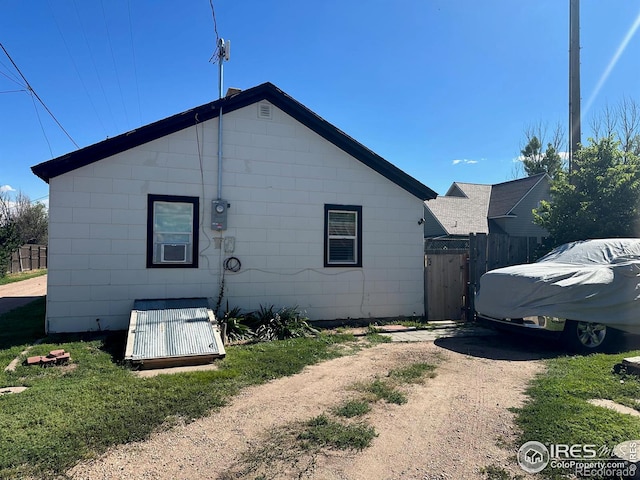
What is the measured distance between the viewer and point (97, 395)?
4.41m

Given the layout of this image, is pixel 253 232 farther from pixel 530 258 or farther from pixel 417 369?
pixel 530 258

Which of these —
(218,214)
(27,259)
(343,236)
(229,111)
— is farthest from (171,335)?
(27,259)

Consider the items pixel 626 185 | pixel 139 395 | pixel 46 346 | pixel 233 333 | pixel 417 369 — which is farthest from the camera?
pixel 626 185

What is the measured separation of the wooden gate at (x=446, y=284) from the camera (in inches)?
382

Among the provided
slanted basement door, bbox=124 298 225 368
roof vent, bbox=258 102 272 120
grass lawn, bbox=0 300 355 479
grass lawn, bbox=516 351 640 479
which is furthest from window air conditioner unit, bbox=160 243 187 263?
grass lawn, bbox=516 351 640 479

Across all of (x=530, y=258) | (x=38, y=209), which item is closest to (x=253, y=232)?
Answer: (x=530, y=258)

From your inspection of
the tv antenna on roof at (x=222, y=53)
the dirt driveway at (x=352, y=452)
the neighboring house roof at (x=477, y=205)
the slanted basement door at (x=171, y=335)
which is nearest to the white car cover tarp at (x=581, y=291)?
the dirt driveway at (x=352, y=452)

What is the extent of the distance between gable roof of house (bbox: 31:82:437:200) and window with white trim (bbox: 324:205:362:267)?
1224mm

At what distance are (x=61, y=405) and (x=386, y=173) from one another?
7.55 metres

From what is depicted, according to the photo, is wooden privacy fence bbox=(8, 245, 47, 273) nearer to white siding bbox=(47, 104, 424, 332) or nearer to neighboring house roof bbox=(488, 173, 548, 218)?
white siding bbox=(47, 104, 424, 332)

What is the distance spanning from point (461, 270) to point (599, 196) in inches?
139

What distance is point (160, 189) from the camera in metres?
7.93

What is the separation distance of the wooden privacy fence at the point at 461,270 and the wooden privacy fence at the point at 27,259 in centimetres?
2363

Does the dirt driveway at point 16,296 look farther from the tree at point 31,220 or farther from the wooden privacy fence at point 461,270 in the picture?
the tree at point 31,220
